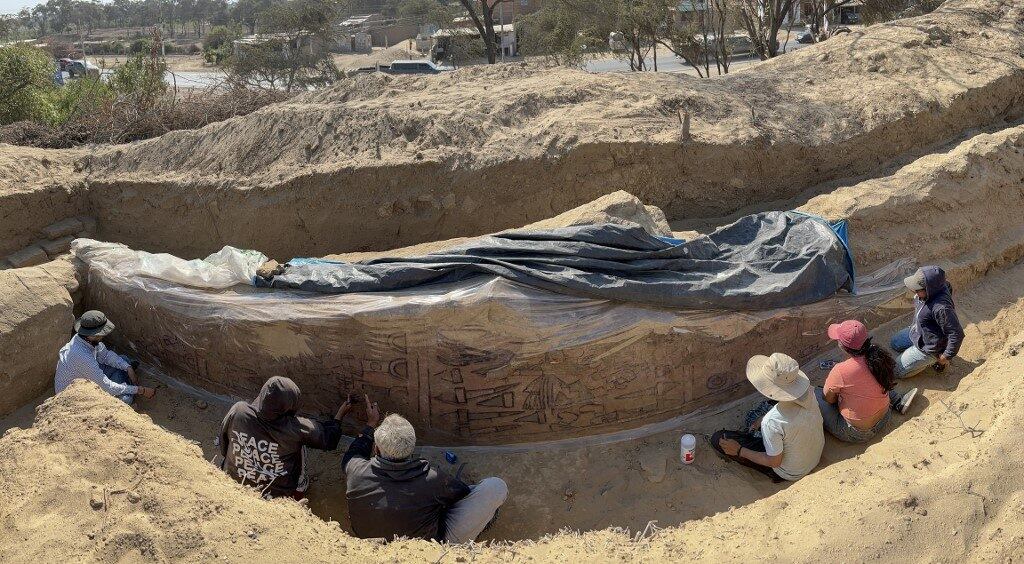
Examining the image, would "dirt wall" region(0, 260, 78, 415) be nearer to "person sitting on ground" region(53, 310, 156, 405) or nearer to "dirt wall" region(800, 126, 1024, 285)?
"person sitting on ground" region(53, 310, 156, 405)

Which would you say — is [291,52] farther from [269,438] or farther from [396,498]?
[396,498]

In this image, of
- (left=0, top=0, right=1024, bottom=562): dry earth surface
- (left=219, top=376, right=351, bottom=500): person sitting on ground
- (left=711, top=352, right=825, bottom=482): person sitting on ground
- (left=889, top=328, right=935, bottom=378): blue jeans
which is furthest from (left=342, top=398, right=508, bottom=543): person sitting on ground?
(left=889, top=328, right=935, bottom=378): blue jeans

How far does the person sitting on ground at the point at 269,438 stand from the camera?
399 cm

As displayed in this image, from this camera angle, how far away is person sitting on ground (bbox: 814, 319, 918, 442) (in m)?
4.19

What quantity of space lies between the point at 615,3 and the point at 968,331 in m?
12.5

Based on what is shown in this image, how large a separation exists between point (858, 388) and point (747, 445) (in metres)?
0.68

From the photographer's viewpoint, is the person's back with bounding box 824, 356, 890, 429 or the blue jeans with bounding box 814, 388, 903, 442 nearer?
the person's back with bounding box 824, 356, 890, 429

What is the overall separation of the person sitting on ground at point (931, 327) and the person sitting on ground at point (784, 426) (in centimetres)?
102

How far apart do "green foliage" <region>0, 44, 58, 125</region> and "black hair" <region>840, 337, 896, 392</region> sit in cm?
1105

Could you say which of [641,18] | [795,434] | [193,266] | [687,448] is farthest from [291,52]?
[795,434]

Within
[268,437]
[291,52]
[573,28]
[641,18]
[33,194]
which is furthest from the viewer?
[291,52]

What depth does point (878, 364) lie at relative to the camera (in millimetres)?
4191

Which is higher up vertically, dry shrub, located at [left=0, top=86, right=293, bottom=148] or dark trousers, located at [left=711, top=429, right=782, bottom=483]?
dry shrub, located at [left=0, top=86, right=293, bottom=148]

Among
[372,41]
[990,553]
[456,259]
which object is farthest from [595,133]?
[372,41]
